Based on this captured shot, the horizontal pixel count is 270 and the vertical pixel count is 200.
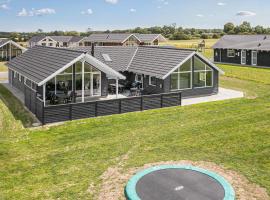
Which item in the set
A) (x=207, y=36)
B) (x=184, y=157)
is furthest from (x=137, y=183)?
(x=207, y=36)

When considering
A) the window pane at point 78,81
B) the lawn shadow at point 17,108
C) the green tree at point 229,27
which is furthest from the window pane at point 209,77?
the green tree at point 229,27

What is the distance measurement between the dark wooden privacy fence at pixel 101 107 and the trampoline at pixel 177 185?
878cm

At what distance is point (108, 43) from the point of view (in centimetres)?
8862

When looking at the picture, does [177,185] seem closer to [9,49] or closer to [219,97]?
[219,97]

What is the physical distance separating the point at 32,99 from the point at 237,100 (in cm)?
1502

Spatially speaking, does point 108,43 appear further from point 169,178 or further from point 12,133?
point 169,178

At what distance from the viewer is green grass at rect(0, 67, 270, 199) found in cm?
1215

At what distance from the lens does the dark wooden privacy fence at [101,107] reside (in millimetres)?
19594

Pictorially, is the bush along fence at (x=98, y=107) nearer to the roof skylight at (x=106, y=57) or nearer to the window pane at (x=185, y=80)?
the window pane at (x=185, y=80)

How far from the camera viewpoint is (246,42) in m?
52.5

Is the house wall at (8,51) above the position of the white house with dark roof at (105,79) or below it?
above

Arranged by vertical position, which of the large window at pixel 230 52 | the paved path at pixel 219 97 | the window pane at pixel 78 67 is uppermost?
the large window at pixel 230 52

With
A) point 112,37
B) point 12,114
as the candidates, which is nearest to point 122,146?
point 12,114

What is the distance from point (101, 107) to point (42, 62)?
765cm
